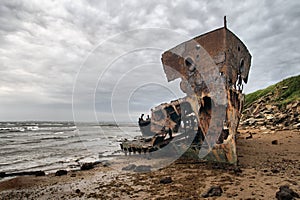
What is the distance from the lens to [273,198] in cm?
488

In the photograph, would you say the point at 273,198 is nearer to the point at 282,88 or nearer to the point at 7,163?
the point at 7,163

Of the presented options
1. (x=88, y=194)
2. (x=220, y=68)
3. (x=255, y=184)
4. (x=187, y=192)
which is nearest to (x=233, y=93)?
(x=220, y=68)

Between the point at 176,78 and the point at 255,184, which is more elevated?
the point at 176,78

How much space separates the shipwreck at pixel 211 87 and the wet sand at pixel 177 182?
0.91m

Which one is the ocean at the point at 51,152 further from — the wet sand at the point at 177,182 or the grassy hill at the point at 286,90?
the grassy hill at the point at 286,90

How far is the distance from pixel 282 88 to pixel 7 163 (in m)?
25.9

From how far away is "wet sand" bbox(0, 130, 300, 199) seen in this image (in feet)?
18.6

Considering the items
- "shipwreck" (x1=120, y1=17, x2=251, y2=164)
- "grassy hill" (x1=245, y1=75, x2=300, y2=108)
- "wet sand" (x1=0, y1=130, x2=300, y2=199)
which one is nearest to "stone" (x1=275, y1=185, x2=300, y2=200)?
"wet sand" (x1=0, y1=130, x2=300, y2=199)

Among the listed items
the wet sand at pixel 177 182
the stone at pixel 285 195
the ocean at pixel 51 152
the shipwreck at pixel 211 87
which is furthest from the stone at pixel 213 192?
the ocean at pixel 51 152

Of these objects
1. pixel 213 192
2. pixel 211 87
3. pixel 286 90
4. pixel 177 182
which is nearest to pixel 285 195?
pixel 213 192

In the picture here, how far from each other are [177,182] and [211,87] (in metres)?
3.77

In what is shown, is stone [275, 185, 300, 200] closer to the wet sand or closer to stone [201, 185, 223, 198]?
the wet sand

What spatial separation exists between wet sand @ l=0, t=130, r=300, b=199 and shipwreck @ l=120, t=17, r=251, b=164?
0.91 m

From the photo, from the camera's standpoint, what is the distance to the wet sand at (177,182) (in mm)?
5672
